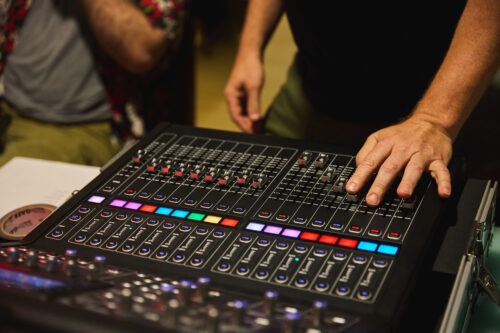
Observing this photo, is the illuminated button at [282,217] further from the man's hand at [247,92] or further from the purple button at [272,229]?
the man's hand at [247,92]

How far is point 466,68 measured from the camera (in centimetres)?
98

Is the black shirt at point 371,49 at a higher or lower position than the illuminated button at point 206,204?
higher

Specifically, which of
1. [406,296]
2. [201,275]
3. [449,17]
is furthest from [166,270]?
[449,17]

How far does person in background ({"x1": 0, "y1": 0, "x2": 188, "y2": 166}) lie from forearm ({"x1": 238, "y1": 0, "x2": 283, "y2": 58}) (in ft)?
1.32

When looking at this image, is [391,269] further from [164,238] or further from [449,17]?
[449,17]

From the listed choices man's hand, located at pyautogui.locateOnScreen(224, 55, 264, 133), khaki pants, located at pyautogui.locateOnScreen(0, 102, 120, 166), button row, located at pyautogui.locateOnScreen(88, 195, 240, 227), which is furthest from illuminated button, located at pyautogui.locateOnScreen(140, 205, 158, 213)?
khaki pants, located at pyautogui.locateOnScreen(0, 102, 120, 166)

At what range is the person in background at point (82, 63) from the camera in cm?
179

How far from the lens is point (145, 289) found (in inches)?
24.2

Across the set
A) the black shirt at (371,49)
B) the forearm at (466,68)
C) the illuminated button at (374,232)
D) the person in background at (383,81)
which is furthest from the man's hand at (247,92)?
the illuminated button at (374,232)

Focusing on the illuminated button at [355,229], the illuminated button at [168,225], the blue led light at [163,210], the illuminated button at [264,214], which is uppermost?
the illuminated button at [355,229]

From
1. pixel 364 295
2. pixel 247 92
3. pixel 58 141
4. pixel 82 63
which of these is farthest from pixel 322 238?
pixel 82 63

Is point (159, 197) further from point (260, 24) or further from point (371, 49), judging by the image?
point (260, 24)

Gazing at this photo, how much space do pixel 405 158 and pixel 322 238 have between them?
0.20m

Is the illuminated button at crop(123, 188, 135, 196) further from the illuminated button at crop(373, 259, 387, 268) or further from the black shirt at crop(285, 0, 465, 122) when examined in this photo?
the black shirt at crop(285, 0, 465, 122)
